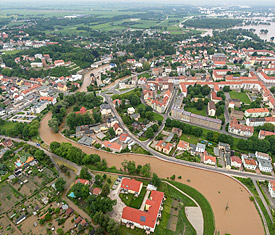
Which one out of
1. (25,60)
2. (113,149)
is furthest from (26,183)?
(25,60)

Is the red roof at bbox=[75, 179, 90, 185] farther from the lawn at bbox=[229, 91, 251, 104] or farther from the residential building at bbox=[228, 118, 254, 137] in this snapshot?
the lawn at bbox=[229, 91, 251, 104]

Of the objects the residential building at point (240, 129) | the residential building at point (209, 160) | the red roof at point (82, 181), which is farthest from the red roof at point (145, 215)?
the residential building at point (240, 129)

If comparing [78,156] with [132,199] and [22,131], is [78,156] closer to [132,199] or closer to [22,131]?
[132,199]

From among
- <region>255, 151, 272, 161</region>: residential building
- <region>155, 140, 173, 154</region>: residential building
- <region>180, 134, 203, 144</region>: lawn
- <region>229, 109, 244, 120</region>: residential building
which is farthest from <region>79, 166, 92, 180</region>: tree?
<region>229, 109, 244, 120</region>: residential building

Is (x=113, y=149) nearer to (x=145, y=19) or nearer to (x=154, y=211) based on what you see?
(x=154, y=211)

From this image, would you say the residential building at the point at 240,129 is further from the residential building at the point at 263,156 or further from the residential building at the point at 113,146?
the residential building at the point at 113,146

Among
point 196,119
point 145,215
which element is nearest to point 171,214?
point 145,215
